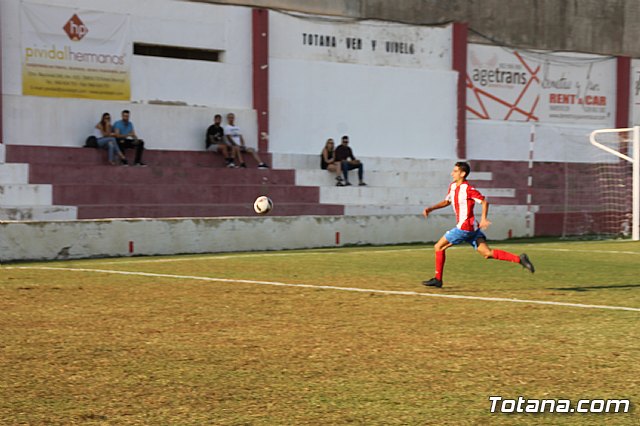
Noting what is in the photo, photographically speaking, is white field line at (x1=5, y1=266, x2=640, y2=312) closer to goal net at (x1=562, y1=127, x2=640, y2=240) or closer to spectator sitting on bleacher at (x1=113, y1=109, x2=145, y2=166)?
spectator sitting on bleacher at (x1=113, y1=109, x2=145, y2=166)

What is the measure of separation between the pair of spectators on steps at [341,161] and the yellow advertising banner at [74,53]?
214 inches

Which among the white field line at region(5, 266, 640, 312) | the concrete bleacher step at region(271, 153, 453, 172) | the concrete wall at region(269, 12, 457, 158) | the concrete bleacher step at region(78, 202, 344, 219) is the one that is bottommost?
the white field line at region(5, 266, 640, 312)

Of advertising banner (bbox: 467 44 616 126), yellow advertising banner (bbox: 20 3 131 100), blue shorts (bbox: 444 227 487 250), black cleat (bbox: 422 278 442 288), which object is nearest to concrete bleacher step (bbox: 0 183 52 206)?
yellow advertising banner (bbox: 20 3 131 100)

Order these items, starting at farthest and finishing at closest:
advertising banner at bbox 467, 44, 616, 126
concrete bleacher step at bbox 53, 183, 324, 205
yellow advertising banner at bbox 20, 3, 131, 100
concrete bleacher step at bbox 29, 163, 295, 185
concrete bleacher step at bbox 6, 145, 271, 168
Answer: advertising banner at bbox 467, 44, 616, 126 → yellow advertising banner at bbox 20, 3, 131, 100 → concrete bleacher step at bbox 6, 145, 271, 168 → concrete bleacher step at bbox 29, 163, 295, 185 → concrete bleacher step at bbox 53, 183, 324, 205

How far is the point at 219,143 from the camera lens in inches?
987

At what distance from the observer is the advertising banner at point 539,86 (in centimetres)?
3122

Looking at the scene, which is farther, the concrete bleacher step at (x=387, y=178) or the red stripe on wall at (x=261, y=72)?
the red stripe on wall at (x=261, y=72)

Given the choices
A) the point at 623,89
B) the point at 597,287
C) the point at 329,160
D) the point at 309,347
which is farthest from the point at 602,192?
the point at 309,347

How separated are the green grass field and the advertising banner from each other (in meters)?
18.1

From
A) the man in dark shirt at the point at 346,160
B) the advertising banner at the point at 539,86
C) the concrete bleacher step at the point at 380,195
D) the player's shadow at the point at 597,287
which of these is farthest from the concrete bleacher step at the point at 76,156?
the player's shadow at the point at 597,287

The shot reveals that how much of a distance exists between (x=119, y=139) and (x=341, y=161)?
598 centimetres

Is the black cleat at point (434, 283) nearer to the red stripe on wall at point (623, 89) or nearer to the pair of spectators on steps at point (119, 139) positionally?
the pair of spectators on steps at point (119, 139)

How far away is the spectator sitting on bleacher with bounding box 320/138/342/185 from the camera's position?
25500 mm

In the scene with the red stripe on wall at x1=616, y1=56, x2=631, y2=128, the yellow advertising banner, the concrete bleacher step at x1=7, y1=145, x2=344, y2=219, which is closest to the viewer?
the concrete bleacher step at x1=7, y1=145, x2=344, y2=219
